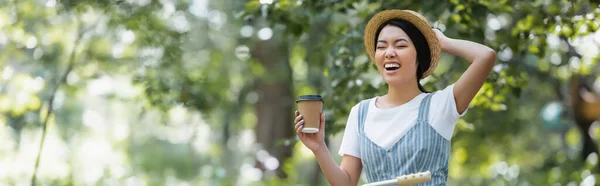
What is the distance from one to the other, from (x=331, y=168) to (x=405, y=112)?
362 mm

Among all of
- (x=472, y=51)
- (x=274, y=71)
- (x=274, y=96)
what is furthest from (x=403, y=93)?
(x=274, y=96)

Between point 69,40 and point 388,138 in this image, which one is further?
point 69,40

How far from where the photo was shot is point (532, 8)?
5656 millimetres

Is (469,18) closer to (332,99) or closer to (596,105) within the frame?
(332,99)

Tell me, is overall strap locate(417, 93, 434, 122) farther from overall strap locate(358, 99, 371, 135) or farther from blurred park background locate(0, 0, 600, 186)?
blurred park background locate(0, 0, 600, 186)

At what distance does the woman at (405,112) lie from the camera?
3111mm

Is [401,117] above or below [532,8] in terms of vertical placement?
below

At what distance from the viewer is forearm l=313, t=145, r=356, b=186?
3238mm

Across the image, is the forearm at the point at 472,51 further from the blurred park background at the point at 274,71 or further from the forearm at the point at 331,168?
the blurred park background at the point at 274,71

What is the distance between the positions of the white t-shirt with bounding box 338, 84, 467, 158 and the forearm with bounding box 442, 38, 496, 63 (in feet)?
0.44

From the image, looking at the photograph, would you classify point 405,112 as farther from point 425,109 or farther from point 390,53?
point 390,53

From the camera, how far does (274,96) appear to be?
10523mm

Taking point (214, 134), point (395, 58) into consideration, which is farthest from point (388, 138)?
point (214, 134)

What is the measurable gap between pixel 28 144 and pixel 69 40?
8.29 feet
